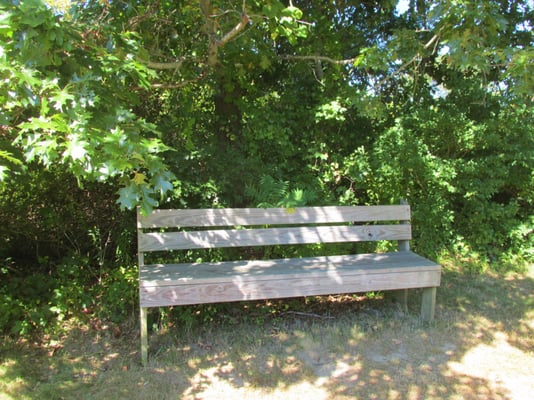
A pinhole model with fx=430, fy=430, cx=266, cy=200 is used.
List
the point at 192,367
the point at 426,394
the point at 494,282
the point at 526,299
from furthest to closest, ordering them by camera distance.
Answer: the point at 494,282, the point at 526,299, the point at 192,367, the point at 426,394

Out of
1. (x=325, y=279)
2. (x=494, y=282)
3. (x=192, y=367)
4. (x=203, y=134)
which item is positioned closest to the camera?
(x=192, y=367)

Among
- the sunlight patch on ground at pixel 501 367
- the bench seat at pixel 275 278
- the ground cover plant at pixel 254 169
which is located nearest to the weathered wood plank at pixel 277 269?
the bench seat at pixel 275 278

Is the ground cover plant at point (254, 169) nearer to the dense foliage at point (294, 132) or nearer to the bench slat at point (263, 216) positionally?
the dense foliage at point (294, 132)

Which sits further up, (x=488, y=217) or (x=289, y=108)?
(x=289, y=108)

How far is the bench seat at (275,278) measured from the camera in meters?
3.04

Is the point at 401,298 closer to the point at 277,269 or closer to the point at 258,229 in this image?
the point at 277,269

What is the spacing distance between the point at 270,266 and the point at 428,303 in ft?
4.51

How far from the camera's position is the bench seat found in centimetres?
304

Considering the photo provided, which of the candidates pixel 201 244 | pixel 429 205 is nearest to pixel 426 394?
pixel 201 244

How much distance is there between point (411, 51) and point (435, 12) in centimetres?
64

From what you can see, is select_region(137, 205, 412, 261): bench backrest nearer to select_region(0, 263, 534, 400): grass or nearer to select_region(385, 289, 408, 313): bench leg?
select_region(385, 289, 408, 313): bench leg

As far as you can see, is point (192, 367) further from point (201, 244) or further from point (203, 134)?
point (203, 134)

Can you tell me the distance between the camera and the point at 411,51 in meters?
4.27

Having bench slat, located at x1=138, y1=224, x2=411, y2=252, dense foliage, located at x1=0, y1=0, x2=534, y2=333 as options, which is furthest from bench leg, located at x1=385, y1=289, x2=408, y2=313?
dense foliage, located at x1=0, y1=0, x2=534, y2=333
